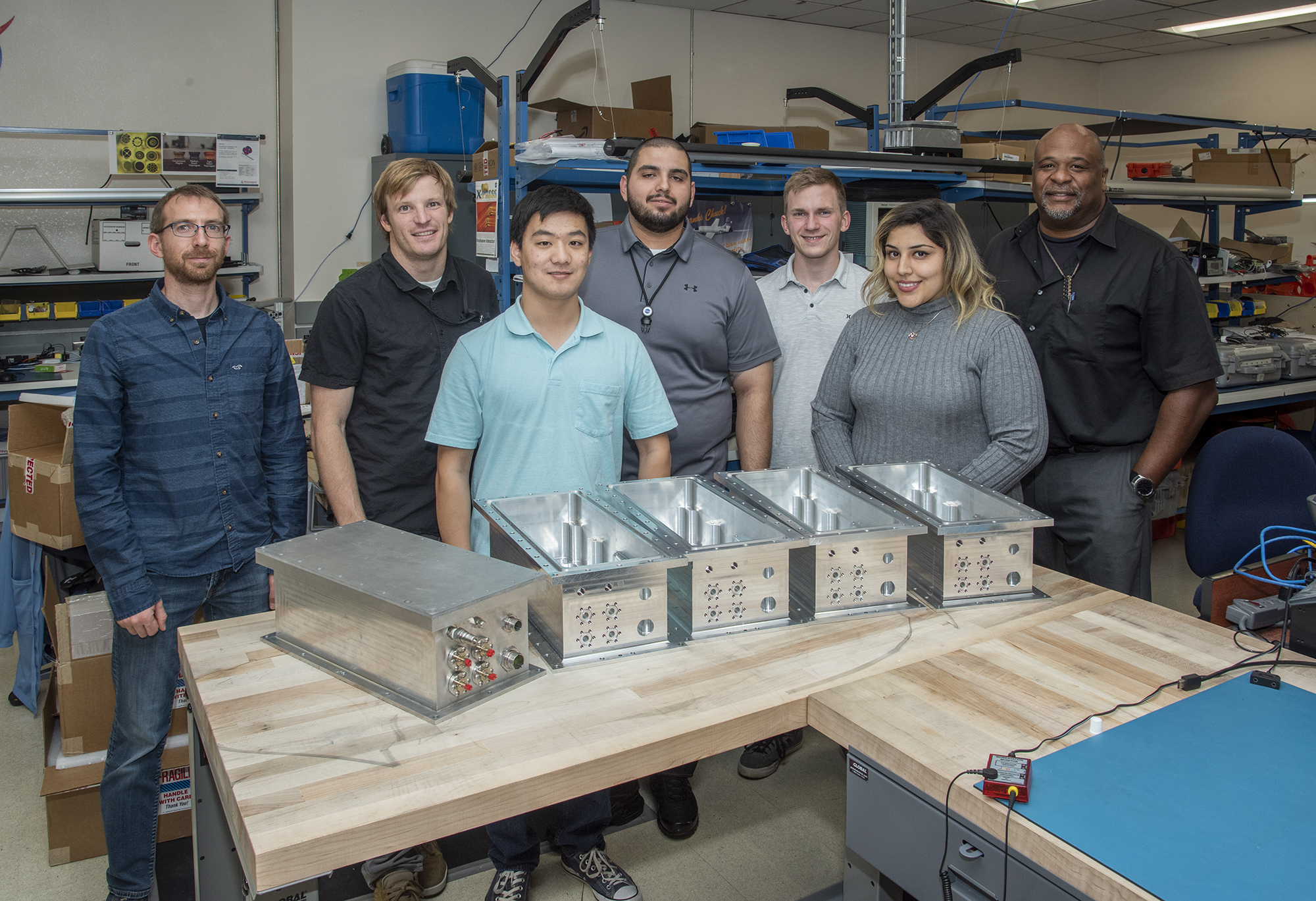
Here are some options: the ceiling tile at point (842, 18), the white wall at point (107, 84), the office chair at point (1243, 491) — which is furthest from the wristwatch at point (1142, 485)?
the ceiling tile at point (842, 18)

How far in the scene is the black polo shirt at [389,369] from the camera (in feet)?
6.89

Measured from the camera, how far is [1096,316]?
92.2 inches

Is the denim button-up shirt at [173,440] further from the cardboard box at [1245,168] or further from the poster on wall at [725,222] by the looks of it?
the cardboard box at [1245,168]

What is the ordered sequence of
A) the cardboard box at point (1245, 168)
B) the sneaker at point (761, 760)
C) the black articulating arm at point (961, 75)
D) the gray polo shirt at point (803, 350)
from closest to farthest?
1. the gray polo shirt at point (803, 350)
2. the sneaker at point (761, 760)
3. the black articulating arm at point (961, 75)
4. the cardboard box at point (1245, 168)

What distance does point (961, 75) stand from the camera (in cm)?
447

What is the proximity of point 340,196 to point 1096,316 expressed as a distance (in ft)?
13.4

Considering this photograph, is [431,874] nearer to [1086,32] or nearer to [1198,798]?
[1198,798]

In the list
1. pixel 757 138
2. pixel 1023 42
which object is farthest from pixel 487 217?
pixel 1023 42

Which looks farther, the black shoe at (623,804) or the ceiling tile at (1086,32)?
the ceiling tile at (1086,32)

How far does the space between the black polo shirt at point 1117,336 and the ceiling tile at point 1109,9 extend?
4.45 meters

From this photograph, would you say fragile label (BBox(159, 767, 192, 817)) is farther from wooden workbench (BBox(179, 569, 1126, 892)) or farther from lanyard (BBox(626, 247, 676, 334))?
lanyard (BBox(626, 247, 676, 334))

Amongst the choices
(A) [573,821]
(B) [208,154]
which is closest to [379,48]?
(B) [208,154]

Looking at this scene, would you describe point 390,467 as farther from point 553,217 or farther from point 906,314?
point 906,314

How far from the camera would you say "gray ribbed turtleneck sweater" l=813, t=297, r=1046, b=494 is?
6.24 feet
